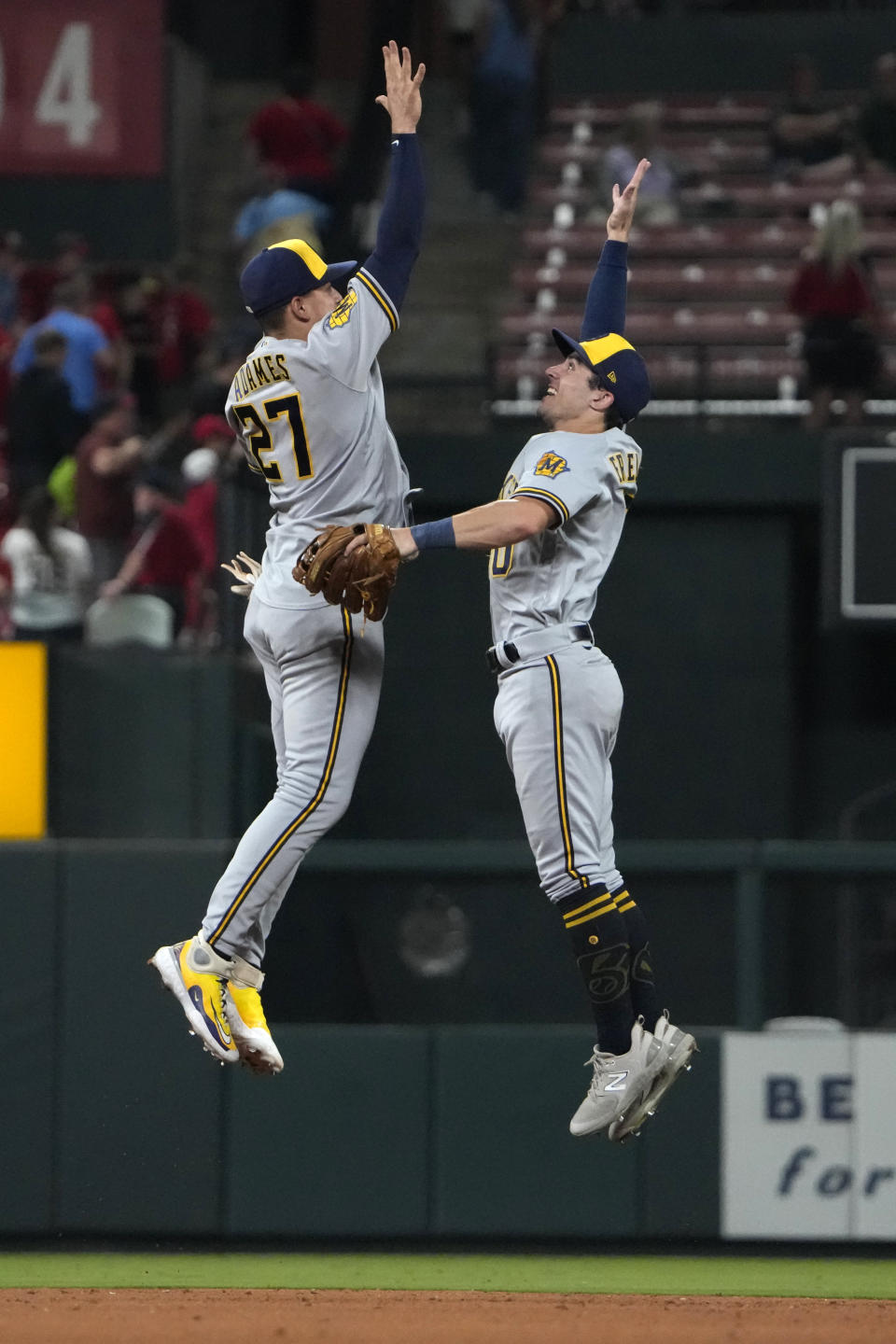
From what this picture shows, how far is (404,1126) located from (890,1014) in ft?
6.61

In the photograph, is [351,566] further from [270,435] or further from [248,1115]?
[248,1115]

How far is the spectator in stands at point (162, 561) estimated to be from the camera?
10641 millimetres

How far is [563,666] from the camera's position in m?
6.83

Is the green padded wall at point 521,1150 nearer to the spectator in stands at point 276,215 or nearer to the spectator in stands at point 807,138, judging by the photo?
the spectator in stands at point 276,215

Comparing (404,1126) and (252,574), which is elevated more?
(252,574)

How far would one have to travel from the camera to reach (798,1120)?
32.9ft

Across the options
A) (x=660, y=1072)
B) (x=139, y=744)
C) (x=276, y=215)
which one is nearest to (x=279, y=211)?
(x=276, y=215)

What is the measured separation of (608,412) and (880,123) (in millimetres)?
8494

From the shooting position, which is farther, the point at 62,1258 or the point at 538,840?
the point at 62,1258

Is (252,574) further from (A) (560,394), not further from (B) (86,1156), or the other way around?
(B) (86,1156)

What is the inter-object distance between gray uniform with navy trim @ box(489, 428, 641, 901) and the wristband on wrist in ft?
0.99

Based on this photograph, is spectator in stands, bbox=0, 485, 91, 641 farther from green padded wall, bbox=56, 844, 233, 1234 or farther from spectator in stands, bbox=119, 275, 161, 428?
spectator in stands, bbox=119, 275, 161, 428

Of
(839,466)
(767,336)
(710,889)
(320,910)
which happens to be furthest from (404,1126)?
(767,336)

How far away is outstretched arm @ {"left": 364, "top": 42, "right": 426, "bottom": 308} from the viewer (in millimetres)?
6660
